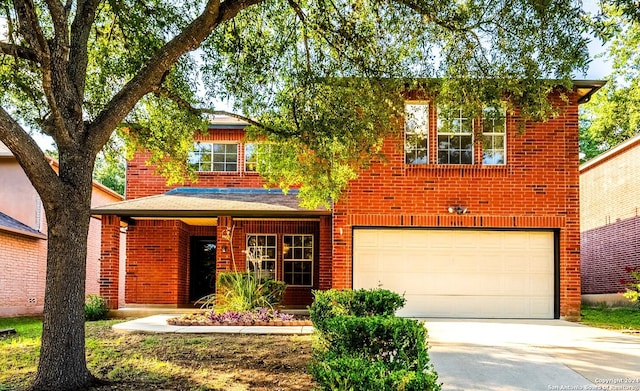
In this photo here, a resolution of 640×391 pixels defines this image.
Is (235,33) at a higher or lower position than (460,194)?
higher

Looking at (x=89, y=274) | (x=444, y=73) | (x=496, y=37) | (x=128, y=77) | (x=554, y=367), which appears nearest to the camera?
(x=554, y=367)

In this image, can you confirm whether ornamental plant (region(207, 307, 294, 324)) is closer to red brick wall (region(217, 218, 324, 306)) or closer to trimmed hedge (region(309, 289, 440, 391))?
trimmed hedge (region(309, 289, 440, 391))

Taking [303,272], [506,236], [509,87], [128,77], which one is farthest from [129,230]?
[509,87]

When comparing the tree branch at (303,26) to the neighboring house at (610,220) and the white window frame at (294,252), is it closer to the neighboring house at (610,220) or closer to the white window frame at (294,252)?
the white window frame at (294,252)

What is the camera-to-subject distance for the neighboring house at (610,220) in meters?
17.0

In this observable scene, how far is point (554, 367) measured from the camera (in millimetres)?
7316

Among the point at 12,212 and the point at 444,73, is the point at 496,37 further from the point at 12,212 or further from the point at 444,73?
the point at 12,212

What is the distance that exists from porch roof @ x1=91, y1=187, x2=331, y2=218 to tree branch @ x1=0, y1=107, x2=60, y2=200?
795 cm

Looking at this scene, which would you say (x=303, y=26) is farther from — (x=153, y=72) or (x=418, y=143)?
(x=418, y=143)

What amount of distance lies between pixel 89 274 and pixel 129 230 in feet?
15.9

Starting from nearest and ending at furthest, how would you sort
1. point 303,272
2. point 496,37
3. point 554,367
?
1. point 554,367
2. point 496,37
3. point 303,272

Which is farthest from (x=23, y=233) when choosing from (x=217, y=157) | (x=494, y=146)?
(x=494, y=146)

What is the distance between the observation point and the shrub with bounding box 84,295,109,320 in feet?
45.3

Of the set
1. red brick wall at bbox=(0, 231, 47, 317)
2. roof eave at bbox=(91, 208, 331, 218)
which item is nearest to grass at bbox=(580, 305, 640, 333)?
roof eave at bbox=(91, 208, 331, 218)
